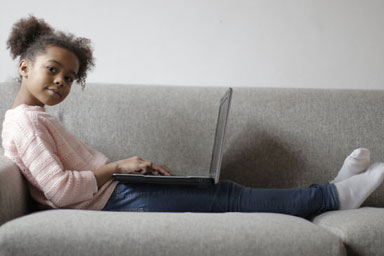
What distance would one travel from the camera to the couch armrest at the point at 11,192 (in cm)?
112

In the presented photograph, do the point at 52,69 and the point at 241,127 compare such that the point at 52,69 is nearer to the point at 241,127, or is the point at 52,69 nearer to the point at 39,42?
the point at 39,42

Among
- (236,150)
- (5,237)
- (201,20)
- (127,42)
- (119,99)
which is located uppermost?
(201,20)

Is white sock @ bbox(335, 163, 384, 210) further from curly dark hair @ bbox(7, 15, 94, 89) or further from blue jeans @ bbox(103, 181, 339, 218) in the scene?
curly dark hair @ bbox(7, 15, 94, 89)

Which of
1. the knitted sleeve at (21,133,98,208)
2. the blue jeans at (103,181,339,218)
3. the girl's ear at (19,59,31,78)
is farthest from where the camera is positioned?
the girl's ear at (19,59,31,78)

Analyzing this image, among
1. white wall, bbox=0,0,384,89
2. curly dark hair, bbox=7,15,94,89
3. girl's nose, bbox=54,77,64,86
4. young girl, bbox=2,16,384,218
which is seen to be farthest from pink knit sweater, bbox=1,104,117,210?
white wall, bbox=0,0,384,89

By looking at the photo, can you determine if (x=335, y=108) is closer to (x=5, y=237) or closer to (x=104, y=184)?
(x=104, y=184)

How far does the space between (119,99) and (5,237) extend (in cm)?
81

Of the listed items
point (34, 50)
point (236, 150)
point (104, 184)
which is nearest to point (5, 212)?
point (104, 184)

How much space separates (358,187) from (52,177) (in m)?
0.92

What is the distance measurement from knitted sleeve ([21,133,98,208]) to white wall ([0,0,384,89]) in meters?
0.78

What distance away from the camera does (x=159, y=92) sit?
1.70 meters

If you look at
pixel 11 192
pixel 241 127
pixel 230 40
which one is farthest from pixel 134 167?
pixel 230 40

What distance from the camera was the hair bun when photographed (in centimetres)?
156

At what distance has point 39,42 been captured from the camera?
150 cm
